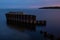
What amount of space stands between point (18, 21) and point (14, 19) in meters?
1.38

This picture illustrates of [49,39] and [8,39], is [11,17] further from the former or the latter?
[49,39]

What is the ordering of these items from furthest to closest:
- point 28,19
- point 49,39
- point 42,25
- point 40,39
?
1. point 28,19
2. point 42,25
3. point 40,39
4. point 49,39

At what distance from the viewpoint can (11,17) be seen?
34.9m

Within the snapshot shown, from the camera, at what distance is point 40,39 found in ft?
58.7

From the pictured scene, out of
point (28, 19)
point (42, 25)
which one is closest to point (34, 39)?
point (42, 25)

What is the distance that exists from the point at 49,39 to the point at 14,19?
64.1ft

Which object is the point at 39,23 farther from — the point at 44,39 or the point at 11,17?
the point at 44,39

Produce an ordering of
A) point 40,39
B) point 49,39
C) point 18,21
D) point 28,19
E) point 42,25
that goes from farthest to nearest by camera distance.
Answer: point 18,21 → point 28,19 → point 42,25 → point 40,39 → point 49,39

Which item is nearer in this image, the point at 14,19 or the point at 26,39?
the point at 26,39

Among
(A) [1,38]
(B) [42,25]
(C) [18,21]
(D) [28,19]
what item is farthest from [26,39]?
(C) [18,21]

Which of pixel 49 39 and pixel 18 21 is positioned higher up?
pixel 49 39

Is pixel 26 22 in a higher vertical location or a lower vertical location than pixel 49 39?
lower

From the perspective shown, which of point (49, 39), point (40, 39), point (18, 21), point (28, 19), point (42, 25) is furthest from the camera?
point (18, 21)

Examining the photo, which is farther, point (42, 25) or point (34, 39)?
point (42, 25)
